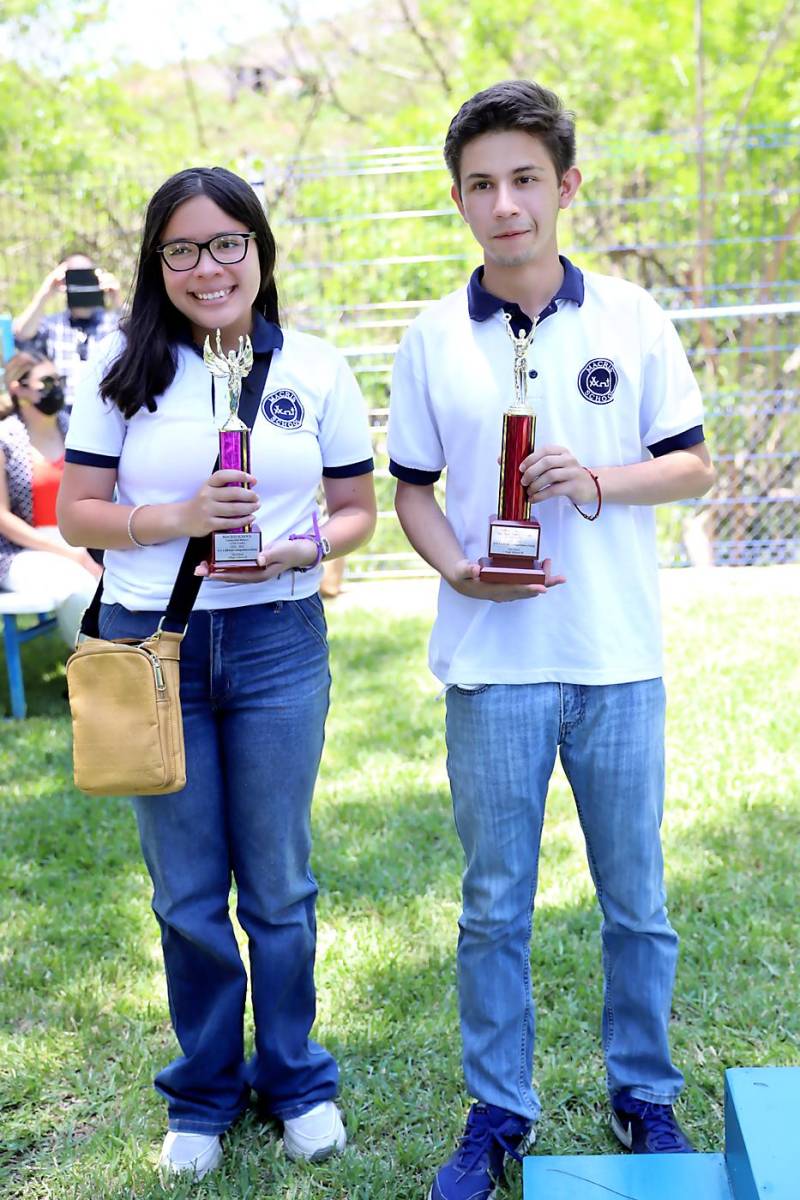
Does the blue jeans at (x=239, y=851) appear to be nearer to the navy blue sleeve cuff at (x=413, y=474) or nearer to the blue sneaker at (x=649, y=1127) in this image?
the navy blue sleeve cuff at (x=413, y=474)

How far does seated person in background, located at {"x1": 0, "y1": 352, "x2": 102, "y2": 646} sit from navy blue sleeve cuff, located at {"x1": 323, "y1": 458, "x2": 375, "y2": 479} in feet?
11.0

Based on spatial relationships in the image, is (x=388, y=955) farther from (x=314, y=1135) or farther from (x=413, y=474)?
(x=413, y=474)

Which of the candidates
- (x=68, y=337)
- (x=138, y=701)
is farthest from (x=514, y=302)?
(x=68, y=337)

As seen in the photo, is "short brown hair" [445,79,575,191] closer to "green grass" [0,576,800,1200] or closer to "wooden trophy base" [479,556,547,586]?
"wooden trophy base" [479,556,547,586]

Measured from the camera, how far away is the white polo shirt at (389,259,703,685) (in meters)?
2.23

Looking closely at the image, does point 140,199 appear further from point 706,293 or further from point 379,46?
point 379,46

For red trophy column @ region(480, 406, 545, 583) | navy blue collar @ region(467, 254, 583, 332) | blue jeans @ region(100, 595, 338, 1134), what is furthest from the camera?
blue jeans @ region(100, 595, 338, 1134)

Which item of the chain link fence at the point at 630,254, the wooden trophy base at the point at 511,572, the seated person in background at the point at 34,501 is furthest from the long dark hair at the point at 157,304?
the chain link fence at the point at 630,254

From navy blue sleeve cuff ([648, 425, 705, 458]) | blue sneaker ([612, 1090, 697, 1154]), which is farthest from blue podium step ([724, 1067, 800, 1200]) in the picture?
navy blue sleeve cuff ([648, 425, 705, 458])

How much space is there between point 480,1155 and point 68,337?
5.31 meters

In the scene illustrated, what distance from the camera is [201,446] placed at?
7.46ft

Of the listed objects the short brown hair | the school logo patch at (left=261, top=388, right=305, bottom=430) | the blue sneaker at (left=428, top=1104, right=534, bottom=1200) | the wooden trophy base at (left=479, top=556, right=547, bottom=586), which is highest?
the short brown hair

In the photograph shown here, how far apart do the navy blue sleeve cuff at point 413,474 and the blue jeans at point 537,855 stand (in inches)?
15.6

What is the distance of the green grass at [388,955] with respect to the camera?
2664 mm
